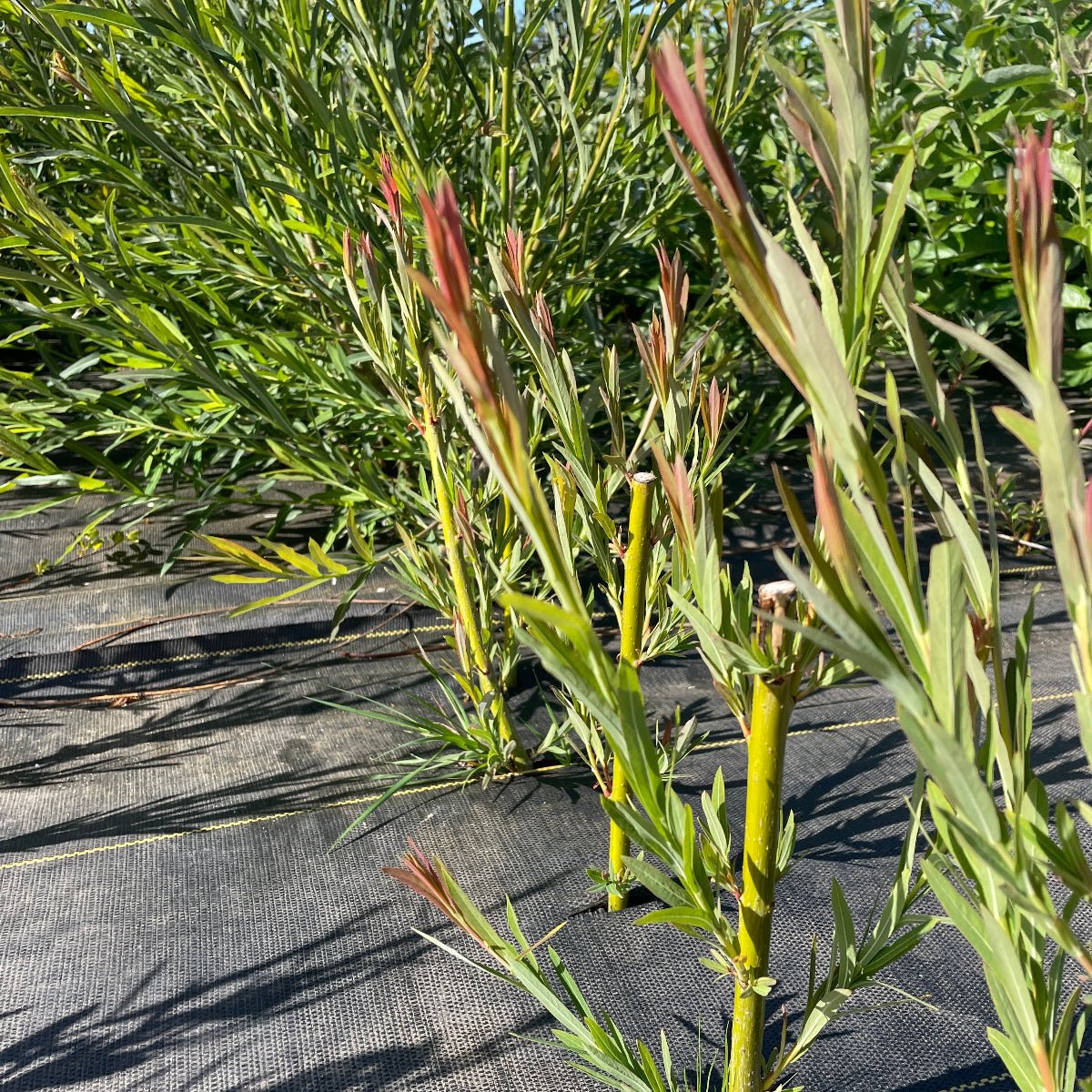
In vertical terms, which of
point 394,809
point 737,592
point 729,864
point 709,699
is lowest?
point 709,699

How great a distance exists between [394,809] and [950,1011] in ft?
2.08

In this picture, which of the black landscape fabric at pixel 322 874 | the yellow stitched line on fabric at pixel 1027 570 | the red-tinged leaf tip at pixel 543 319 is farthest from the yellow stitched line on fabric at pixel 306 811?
the yellow stitched line on fabric at pixel 1027 570

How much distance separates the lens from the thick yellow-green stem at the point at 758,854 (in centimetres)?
52

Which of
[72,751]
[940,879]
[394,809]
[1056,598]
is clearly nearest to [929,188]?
[1056,598]

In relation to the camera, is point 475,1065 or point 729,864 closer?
point 729,864

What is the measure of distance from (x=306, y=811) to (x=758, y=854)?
808 millimetres

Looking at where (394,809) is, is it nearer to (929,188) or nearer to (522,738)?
(522,738)

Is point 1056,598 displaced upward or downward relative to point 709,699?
downward

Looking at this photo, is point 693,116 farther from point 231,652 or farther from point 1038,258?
point 231,652

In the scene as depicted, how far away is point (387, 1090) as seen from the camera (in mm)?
827

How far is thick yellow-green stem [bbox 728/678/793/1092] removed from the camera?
1.70 ft

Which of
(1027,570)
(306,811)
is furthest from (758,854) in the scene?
(1027,570)

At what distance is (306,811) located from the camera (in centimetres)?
123

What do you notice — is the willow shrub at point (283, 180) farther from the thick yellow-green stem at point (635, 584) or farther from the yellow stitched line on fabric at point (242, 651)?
the thick yellow-green stem at point (635, 584)
